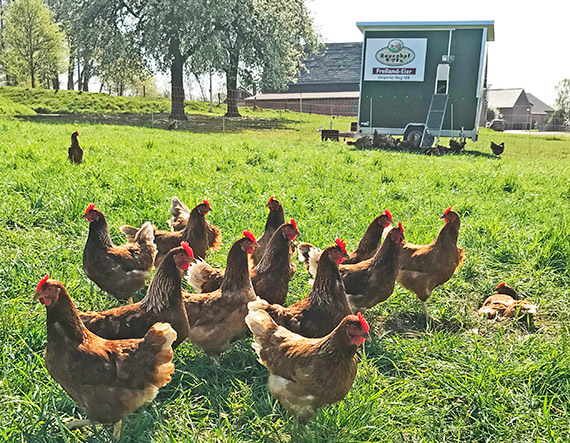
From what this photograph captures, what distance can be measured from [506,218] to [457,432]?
4674 millimetres

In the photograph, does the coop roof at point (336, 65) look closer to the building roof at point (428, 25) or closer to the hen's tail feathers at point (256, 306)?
the building roof at point (428, 25)

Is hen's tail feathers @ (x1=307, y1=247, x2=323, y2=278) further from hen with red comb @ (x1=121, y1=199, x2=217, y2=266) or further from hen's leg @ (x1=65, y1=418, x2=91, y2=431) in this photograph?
hen's leg @ (x1=65, y1=418, x2=91, y2=431)

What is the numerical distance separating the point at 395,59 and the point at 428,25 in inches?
69.1

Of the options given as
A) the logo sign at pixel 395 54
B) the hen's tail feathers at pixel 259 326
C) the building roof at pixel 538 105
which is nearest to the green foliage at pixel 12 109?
the logo sign at pixel 395 54

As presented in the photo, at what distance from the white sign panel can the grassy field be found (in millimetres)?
10679

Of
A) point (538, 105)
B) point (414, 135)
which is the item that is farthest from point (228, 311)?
point (538, 105)

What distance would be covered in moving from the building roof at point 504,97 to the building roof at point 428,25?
56021 mm

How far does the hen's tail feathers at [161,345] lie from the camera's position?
2.37 m

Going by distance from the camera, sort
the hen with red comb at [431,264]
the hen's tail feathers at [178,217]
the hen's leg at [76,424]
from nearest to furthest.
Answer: the hen's leg at [76,424] < the hen with red comb at [431,264] < the hen's tail feathers at [178,217]

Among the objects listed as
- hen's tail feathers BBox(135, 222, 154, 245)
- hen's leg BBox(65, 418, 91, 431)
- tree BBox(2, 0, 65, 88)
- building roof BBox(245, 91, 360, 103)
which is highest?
tree BBox(2, 0, 65, 88)

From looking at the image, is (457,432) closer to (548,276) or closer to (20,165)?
(548,276)

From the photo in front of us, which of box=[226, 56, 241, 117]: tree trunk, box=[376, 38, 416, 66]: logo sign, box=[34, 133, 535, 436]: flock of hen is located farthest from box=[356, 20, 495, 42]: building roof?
box=[34, 133, 535, 436]: flock of hen

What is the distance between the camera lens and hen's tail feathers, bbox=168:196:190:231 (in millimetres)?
4859

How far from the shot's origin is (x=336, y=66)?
184ft
